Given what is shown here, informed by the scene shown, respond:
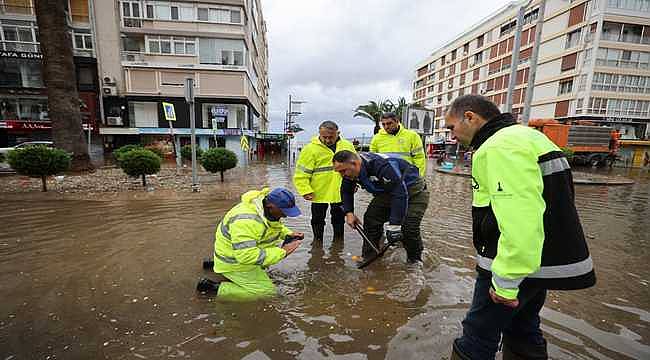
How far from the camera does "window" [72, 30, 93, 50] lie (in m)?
24.9

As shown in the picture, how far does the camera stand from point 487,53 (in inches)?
1763

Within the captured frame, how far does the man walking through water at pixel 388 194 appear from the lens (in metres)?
3.37

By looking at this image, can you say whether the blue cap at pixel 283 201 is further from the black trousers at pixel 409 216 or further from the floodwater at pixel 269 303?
the black trousers at pixel 409 216

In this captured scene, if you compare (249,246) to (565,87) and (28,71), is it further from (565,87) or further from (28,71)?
(565,87)

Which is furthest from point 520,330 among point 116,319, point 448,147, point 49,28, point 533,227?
point 448,147

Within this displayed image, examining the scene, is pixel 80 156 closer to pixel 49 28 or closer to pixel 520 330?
pixel 49 28

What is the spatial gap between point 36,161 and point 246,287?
8304 mm

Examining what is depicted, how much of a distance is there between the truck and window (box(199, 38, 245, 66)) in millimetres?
22773

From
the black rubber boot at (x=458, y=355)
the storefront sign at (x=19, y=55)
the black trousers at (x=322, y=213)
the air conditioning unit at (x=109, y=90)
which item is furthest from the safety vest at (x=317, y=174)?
the storefront sign at (x=19, y=55)

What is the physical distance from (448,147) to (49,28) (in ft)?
128

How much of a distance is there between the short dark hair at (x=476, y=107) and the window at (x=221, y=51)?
89.1 ft

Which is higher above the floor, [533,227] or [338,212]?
[533,227]

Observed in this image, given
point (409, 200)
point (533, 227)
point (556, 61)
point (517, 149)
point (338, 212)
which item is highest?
point (556, 61)

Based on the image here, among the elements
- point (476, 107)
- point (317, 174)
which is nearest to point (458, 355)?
point (476, 107)
